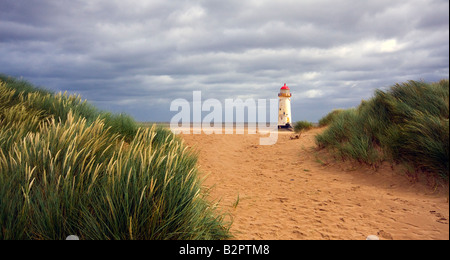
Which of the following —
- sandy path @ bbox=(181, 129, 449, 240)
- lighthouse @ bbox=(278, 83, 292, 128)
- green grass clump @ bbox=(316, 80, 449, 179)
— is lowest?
sandy path @ bbox=(181, 129, 449, 240)

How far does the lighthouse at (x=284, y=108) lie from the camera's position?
26609mm

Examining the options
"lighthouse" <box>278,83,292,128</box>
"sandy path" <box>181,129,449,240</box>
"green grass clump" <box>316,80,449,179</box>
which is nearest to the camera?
"sandy path" <box>181,129,449,240</box>

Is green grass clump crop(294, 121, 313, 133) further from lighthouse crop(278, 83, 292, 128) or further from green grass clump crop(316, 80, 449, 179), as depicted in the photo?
green grass clump crop(316, 80, 449, 179)

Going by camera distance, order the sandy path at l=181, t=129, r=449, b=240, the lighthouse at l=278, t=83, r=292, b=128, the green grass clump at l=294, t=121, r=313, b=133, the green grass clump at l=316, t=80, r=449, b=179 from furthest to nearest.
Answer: the lighthouse at l=278, t=83, r=292, b=128 → the green grass clump at l=294, t=121, r=313, b=133 → the green grass clump at l=316, t=80, r=449, b=179 → the sandy path at l=181, t=129, r=449, b=240

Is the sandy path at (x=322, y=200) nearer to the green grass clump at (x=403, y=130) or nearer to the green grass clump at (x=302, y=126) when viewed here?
the green grass clump at (x=403, y=130)

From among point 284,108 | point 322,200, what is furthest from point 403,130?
point 284,108

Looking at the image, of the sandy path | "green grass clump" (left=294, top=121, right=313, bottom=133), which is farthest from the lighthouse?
the sandy path

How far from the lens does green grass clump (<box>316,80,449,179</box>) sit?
6566 millimetres

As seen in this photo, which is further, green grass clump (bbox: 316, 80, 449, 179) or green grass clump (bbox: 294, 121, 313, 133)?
green grass clump (bbox: 294, 121, 313, 133)

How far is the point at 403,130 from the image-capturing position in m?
7.40

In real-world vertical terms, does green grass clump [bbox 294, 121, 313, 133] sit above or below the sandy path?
above

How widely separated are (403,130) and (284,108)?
19.3 metres

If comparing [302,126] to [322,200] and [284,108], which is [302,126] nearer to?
[284,108]

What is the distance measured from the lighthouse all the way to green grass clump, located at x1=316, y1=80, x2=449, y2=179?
16244mm
